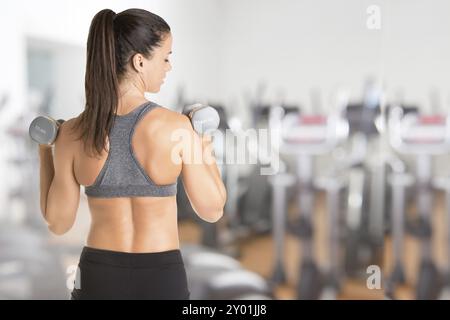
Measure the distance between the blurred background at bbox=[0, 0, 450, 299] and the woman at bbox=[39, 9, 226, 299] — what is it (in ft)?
3.60

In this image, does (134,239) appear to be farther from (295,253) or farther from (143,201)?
(295,253)

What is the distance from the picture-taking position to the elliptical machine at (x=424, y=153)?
9.31 feet

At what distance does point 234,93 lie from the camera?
8.96ft

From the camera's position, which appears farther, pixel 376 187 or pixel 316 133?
pixel 376 187

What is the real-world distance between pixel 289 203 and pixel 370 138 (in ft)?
1.83

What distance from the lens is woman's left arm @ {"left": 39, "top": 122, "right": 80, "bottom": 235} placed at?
1433 mm

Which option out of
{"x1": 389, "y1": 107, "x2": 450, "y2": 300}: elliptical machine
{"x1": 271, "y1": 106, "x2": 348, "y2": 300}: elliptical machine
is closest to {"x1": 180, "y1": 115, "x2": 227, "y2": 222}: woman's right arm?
{"x1": 271, "y1": 106, "x2": 348, "y2": 300}: elliptical machine

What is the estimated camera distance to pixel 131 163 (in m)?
1.41

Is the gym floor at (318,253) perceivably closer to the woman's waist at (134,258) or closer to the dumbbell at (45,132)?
the woman's waist at (134,258)

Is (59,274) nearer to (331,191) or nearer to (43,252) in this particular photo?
(43,252)

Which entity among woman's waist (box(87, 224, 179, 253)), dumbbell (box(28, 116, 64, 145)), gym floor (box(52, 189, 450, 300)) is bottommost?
gym floor (box(52, 189, 450, 300))

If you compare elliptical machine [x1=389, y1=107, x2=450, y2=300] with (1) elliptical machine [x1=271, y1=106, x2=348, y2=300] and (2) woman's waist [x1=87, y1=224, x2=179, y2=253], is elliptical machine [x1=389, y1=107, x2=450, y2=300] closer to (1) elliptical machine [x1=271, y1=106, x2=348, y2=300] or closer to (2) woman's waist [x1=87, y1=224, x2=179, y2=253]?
(1) elliptical machine [x1=271, y1=106, x2=348, y2=300]
